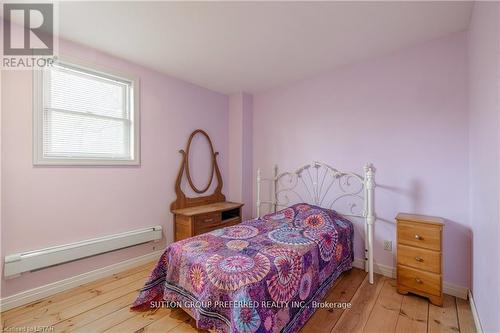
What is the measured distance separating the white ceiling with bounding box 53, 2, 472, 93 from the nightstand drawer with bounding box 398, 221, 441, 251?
1783 millimetres

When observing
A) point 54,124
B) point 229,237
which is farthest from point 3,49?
point 229,237

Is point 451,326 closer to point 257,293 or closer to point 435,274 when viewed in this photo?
point 435,274

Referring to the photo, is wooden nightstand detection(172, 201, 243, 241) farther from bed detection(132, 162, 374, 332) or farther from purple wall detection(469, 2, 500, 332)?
purple wall detection(469, 2, 500, 332)

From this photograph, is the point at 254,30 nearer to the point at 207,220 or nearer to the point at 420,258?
the point at 207,220

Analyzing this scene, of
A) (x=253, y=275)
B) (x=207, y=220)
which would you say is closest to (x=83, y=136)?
(x=207, y=220)

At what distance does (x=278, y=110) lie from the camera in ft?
11.4

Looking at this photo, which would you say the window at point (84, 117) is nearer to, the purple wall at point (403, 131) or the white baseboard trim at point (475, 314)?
the purple wall at point (403, 131)

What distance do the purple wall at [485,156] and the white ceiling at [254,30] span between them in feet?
1.45

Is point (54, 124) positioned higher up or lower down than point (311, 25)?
lower down

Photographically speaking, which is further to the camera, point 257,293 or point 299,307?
point 299,307

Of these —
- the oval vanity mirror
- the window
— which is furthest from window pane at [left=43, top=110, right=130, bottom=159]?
the oval vanity mirror

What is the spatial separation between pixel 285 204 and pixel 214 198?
1.15 metres

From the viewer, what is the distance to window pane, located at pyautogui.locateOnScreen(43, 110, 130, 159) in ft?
7.16

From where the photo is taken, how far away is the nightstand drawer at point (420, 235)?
76.9 inches
